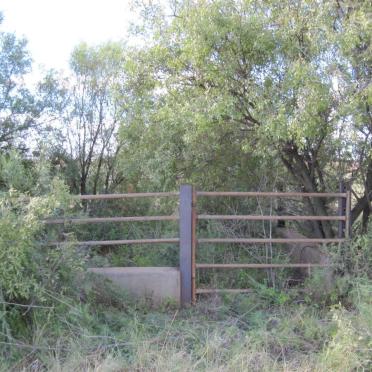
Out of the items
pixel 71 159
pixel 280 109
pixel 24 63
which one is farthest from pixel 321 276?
pixel 24 63

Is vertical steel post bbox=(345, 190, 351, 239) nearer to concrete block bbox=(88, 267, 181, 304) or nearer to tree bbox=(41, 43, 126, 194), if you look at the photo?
concrete block bbox=(88, 267, 181, 304)

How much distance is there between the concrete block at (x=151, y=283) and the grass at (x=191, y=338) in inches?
10.2

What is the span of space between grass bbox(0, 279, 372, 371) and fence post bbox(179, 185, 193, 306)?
390 millimetres

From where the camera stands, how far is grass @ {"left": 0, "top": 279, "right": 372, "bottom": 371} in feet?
15.8

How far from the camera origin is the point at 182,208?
704 centimetres

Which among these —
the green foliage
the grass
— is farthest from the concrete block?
the green foliage

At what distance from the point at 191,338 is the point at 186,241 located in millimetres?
1757

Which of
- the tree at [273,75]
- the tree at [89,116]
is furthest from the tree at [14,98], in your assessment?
the tree at [273,75]

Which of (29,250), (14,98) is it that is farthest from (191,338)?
(14,98)

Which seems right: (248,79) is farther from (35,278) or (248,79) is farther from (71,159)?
(71,159)

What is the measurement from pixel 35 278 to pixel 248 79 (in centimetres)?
416

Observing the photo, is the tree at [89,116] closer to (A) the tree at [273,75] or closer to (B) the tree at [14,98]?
(B) the tree at [14,98]

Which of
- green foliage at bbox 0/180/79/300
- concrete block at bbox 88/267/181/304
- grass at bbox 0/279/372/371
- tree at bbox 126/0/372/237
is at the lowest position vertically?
grass at bbox 0/279/372/371

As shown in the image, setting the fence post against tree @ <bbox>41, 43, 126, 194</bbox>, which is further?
tree @ <bbox>41, 43, 126, 194</bbox>
